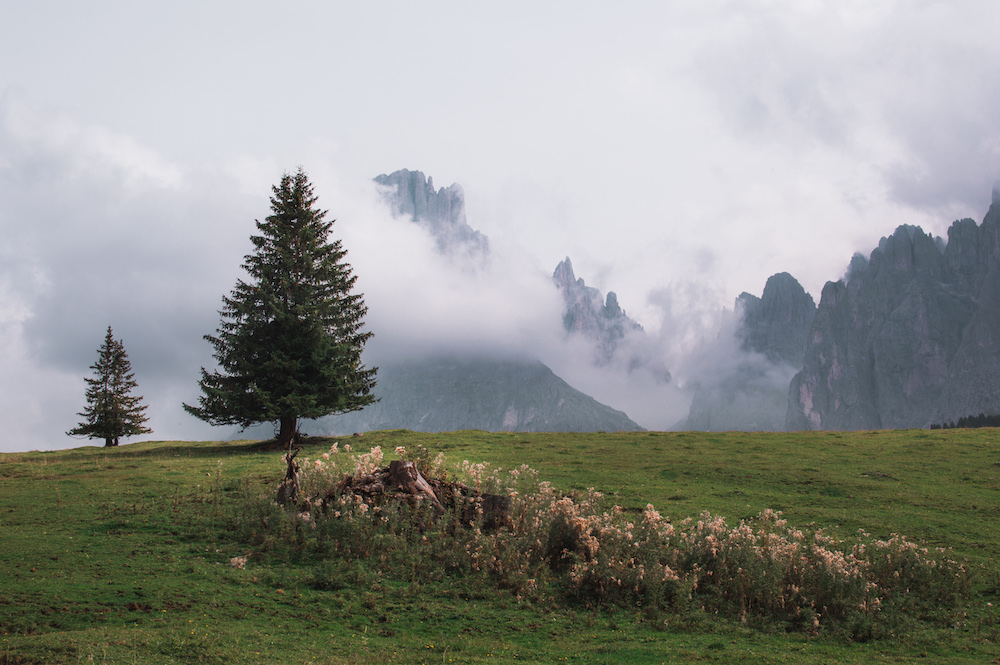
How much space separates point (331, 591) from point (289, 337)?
958 inches

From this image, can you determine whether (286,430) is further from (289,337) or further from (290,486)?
(290,486)

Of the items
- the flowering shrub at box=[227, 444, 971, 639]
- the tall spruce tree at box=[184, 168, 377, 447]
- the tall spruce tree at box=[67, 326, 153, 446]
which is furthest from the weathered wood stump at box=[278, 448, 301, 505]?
the tall spruce tree at box=[67, 326, 153, 446]

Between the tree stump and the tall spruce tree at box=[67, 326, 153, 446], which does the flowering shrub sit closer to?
the tree stump

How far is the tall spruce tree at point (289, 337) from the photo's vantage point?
112 ft

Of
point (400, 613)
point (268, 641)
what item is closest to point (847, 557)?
point (400, 613)

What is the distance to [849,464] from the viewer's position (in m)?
30.3

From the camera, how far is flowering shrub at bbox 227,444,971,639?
13.8 metres

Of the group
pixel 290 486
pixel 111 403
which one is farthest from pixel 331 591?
pixel 111 403

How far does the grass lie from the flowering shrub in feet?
2.08

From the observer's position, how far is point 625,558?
14.8 m

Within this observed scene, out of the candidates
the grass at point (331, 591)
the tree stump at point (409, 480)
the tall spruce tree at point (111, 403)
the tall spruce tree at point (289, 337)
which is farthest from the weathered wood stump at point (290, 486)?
the tall spruce tree at point (111, 403)

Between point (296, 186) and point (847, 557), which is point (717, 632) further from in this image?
point (296, 186)

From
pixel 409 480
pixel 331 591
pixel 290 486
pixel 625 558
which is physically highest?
pixel 409 480

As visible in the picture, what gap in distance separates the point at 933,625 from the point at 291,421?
30535 millimetres
